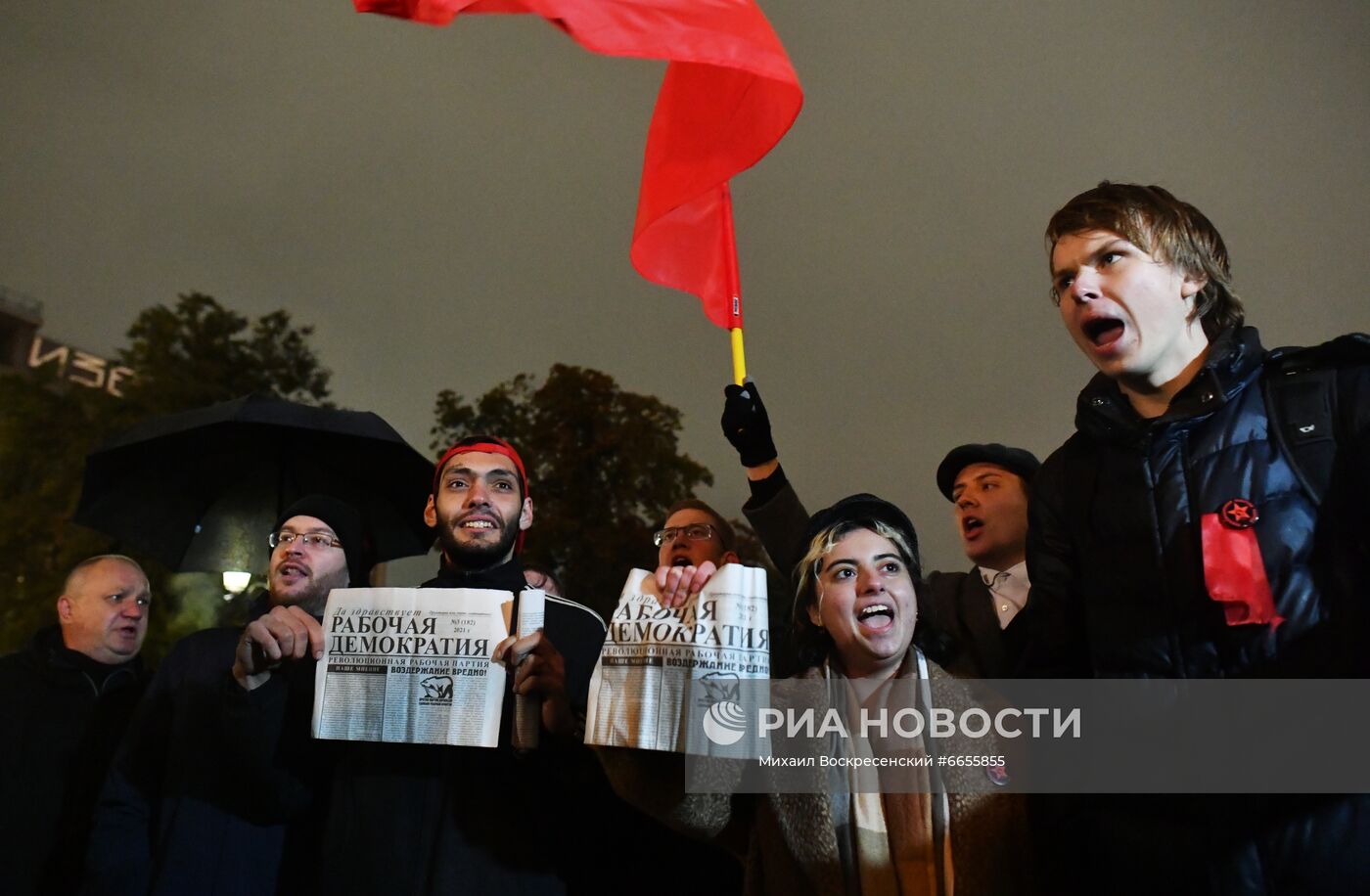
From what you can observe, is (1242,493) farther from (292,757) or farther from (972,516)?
(292,757)

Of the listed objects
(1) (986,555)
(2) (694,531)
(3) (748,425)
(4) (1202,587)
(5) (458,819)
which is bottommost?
(5) (458,819)

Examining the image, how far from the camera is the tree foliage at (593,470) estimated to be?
1448 centimetres

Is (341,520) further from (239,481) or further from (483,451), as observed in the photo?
(239,481)

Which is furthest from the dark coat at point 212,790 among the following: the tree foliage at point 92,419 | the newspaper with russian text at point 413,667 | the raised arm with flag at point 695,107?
the tree foliage at point 92,419

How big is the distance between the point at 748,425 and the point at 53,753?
11.9ft

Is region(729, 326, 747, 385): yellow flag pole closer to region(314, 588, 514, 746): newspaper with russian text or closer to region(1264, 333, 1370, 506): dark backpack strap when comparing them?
region(314, 588, 514, 746): newspaper with russian text

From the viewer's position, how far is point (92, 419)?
19625mm

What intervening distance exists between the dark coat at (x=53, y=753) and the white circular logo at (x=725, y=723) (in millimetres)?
3647

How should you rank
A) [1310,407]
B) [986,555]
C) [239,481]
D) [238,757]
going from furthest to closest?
1. [239,481]
2. [986,555]
3. [238,757]
4. [1310,407]

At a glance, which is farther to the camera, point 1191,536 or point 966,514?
point 966,514

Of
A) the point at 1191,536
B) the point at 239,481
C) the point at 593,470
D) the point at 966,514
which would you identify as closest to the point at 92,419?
the point at 593,470

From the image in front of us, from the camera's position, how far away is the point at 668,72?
4516 millimetres

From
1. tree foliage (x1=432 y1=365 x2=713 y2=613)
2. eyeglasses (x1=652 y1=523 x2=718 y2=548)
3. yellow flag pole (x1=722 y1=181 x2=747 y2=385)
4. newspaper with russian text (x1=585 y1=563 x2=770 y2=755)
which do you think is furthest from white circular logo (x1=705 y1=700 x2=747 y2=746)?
tree foliage (x1=432 y1=365 x2=713 y2=613)

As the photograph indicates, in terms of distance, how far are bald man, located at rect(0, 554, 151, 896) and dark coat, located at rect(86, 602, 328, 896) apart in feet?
3.57
